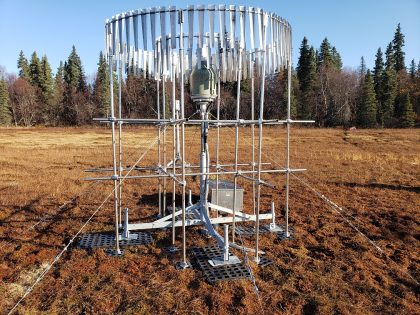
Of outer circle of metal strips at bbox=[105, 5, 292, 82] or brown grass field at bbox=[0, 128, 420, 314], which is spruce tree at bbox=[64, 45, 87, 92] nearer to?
brown grass field at bbox=[0, 128, 420, 314]

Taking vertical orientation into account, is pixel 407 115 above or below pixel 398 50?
below

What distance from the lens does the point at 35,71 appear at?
69.2 metres

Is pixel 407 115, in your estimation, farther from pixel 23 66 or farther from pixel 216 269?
pixel 23 66

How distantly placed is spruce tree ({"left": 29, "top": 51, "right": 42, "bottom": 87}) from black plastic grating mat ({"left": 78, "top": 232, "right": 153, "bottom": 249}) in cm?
6690

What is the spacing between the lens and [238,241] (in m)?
7.19

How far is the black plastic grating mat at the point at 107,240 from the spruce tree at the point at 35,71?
66900 millimetres

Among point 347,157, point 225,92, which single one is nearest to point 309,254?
point 347,157

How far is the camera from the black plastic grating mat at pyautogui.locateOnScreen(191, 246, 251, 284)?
5.47 metres

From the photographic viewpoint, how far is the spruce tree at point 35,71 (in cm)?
6706

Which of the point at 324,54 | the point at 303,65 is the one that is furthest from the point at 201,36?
the point at 324,54

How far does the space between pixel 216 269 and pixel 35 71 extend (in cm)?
7465

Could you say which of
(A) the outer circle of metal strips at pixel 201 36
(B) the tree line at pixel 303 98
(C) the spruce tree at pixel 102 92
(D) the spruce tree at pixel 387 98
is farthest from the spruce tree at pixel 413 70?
(A) the outer circle of metal strips at pixel 201 36

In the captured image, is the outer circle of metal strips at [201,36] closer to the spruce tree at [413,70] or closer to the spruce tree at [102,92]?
the spruce tree at [102,92]

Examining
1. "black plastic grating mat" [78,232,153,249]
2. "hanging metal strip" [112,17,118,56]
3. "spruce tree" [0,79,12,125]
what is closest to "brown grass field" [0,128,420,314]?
"black plastic grating mat" [78,232,153,249]
